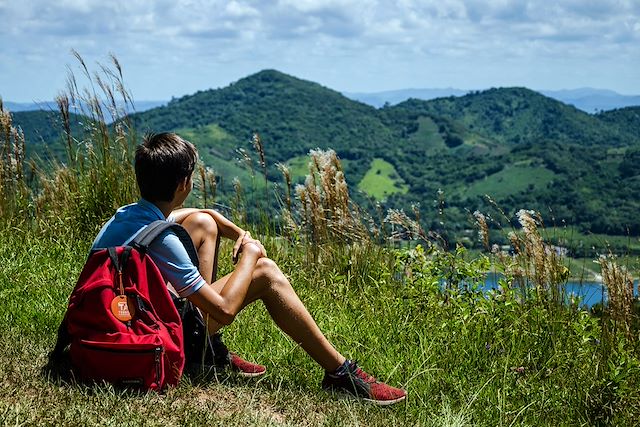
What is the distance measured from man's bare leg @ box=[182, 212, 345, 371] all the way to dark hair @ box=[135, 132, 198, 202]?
424mm

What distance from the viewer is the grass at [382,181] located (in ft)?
429

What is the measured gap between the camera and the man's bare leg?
10.9 ft

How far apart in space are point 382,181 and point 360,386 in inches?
5402

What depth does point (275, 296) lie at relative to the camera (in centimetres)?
334

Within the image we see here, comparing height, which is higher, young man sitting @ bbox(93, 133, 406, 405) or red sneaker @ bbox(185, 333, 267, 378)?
young man sitting @ bbox(93, 133, 406, 405)

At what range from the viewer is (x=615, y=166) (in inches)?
4936

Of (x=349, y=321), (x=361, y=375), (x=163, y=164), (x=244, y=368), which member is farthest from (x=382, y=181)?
(x=163, y=164)

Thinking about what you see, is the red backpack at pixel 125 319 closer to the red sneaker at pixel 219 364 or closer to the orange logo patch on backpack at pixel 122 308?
the orange logo patch on backpack at pixel 122 308

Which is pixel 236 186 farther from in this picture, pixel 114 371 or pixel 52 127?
pixel 114 371

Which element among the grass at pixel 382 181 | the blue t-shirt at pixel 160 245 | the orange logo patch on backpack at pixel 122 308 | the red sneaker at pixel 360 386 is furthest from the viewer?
the grass at pixel 382 181

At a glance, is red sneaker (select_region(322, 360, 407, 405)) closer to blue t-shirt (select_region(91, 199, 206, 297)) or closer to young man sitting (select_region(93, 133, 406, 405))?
young man sitting (select_region(93, 133, 406, 405))

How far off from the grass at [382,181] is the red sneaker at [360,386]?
121 metres

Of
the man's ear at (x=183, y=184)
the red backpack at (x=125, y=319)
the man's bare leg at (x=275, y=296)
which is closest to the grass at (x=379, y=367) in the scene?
the red backpack at (x=125, y=319)

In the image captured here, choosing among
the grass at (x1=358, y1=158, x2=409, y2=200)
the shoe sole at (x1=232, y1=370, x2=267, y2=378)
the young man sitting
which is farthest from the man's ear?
the grass at (x1=358, y1=158, x2=409, y2=200)
